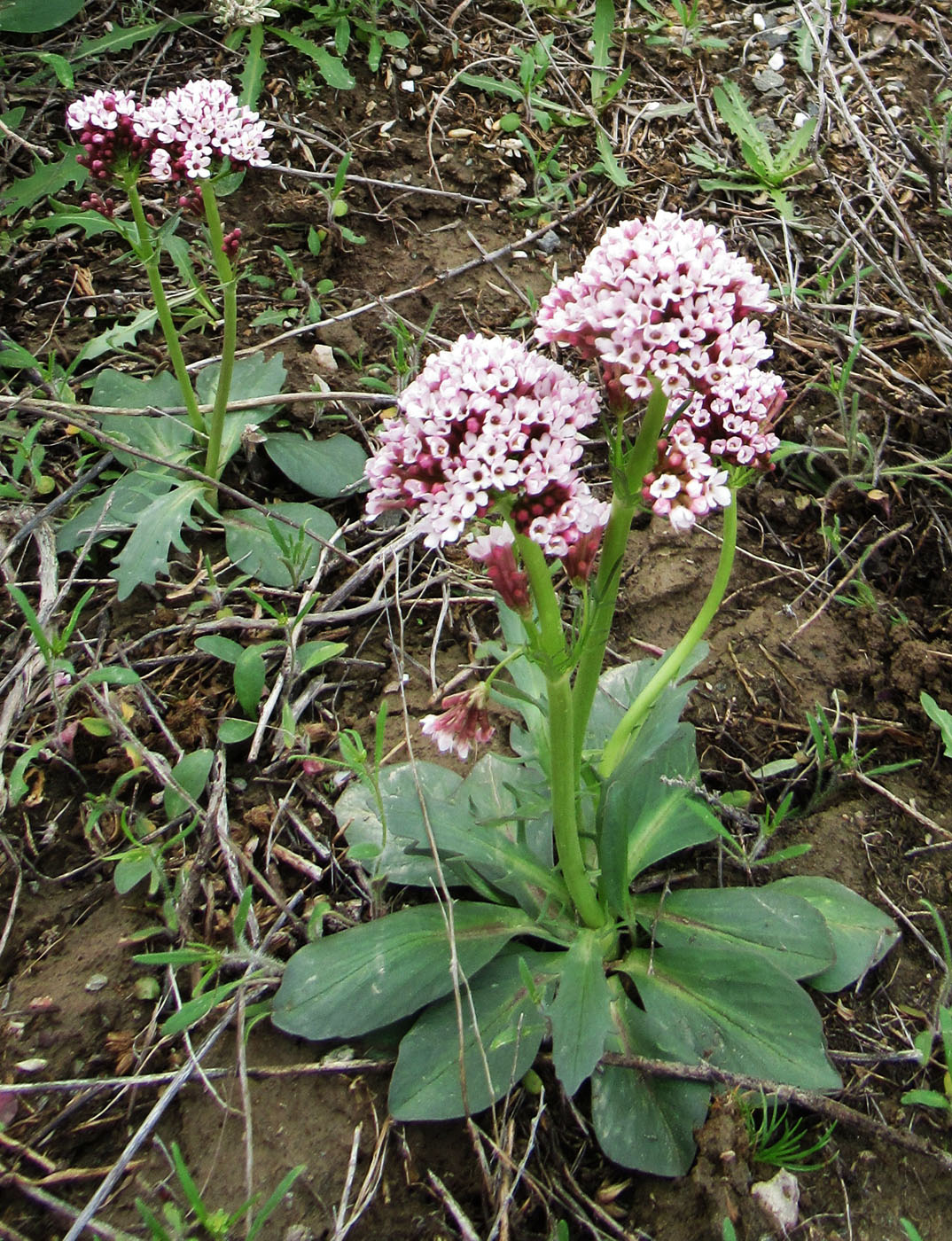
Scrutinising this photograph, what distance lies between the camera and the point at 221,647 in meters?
2.97

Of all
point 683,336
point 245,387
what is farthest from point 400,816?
point 245,387

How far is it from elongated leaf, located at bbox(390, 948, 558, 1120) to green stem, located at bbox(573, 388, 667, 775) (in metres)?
0.60

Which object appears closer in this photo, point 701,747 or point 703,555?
point 701,747

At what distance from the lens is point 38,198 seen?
4020 millimetres

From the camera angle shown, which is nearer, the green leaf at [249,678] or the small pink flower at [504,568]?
the small pink flower at [504,568]

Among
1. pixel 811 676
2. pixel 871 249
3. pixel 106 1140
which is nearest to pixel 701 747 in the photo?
pixel 811 676

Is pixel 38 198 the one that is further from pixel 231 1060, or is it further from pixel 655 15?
pixel 231 1060

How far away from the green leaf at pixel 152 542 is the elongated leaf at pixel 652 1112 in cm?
→ 197

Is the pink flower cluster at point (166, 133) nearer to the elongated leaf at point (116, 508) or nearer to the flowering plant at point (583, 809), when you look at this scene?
the elongated leaf at point (116, 508)

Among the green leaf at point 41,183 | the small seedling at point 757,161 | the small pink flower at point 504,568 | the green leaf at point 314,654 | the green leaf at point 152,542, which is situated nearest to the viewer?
the small pink flower at point 504,568

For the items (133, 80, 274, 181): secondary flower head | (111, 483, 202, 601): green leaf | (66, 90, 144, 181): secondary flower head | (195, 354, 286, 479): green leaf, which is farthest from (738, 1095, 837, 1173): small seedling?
(66, 90, 144, 181): secondary flower head

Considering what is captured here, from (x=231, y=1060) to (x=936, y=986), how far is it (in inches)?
70.1

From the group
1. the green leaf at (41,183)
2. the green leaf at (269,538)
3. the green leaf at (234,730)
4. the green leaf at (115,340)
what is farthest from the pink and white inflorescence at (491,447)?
the green leaf at (41,183)

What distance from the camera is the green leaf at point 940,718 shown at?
2822 millimetres
